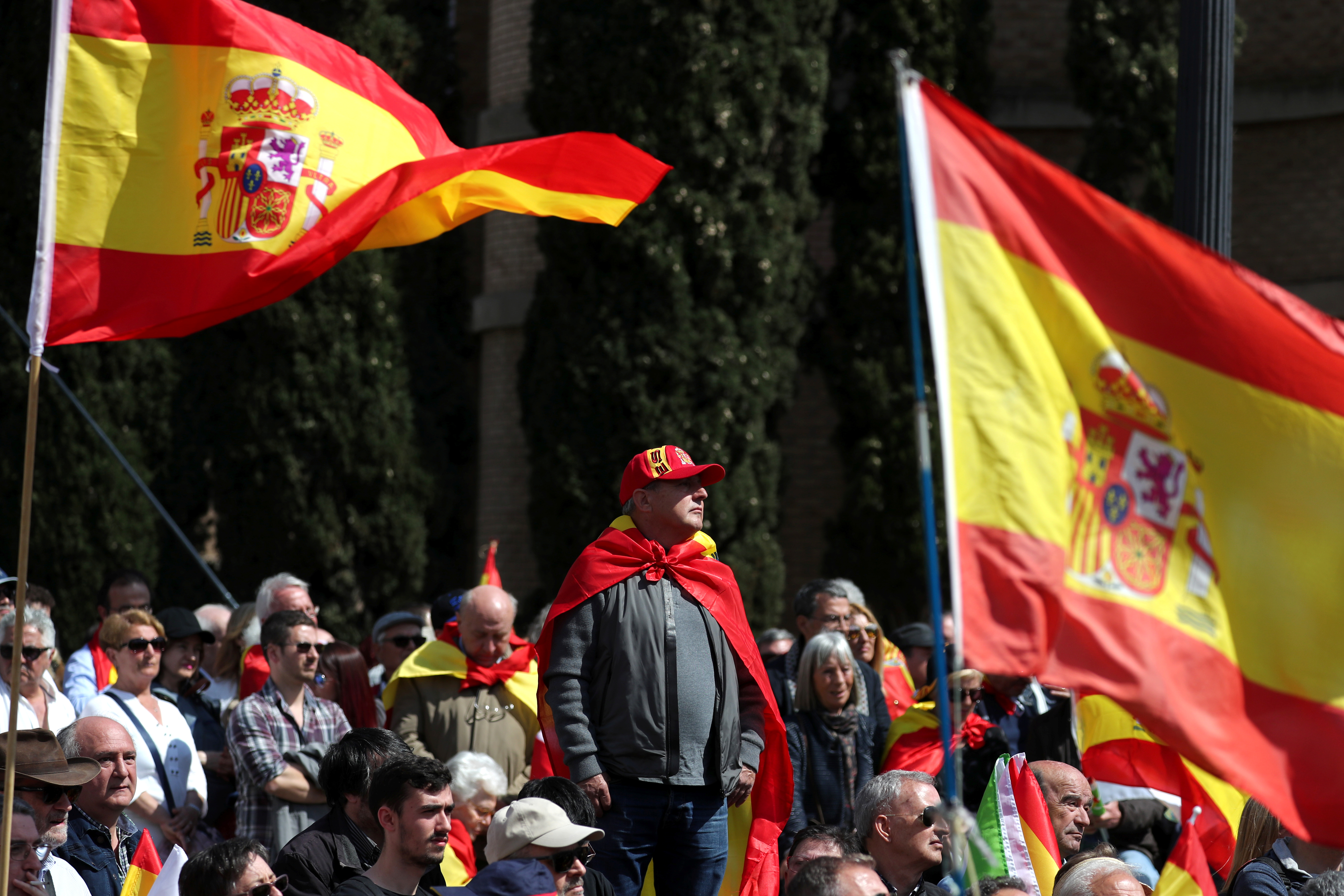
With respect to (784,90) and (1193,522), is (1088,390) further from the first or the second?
(784,90)

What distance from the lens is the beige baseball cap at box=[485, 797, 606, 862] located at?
4.77 meters

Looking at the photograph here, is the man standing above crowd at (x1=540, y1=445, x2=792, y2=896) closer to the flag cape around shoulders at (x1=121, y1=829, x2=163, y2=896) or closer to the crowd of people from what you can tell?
the crowd of people

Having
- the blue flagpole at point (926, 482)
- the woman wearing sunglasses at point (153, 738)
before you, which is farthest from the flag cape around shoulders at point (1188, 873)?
the woman wearing sunglasses at point (153, 738)

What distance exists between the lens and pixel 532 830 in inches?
188

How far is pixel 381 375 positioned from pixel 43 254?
36.0ft

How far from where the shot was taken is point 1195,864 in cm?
553

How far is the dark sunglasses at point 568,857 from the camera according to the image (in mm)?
4816

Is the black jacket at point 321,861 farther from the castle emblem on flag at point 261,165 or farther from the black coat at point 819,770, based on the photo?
the black coat at point 819,770

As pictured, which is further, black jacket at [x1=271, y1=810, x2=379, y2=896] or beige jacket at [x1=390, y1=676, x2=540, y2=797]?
beige jacket at [x1=390, y1=676, x2=540, y2=797]

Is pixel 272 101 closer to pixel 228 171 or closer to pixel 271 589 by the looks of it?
pixel 228 171

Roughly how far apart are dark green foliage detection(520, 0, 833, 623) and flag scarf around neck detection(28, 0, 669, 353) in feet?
26.9

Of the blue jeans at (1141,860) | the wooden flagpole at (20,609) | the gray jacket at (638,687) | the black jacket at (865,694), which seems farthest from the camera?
the black jacket at (865,694)

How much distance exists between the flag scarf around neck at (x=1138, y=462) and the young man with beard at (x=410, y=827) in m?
2.36

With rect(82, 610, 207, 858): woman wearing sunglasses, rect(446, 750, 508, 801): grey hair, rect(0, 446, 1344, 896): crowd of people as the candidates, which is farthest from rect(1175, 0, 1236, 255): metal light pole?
rect(82, 610, 207, 858): woman wearing sunglasses
